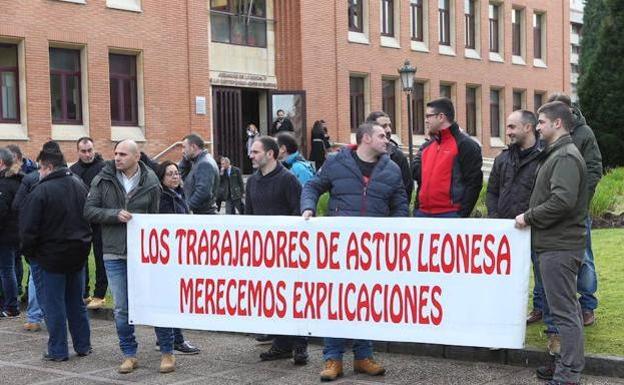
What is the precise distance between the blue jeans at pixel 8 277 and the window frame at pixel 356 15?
80.4 ft

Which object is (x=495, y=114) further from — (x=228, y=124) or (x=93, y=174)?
(x=93, y=174)

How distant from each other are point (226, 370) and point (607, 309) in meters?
3.72

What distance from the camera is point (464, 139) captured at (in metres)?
8.30

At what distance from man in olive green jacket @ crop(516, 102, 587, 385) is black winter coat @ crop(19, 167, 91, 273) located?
4.15 metres

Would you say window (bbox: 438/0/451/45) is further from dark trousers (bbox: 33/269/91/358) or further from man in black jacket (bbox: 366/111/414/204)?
dark trousers (bbox: 33/269/91/358)

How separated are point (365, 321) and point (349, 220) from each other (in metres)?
0.82

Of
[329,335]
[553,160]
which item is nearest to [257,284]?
[329,335]

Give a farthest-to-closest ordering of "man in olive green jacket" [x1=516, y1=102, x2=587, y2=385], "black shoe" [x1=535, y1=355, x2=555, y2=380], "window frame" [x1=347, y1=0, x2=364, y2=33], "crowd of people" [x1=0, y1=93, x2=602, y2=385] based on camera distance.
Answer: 1. "window frame" [x1=347, y1=0, x2=364, y2=33]
2. "black shoe" [x1=535, y1=355, x2=555, y2=380]
3. "crowd of people" [x1=0, y1=93, x2=602, y2=385]
4. "man in olive green jacket" [x1=516, y1=102, x2=587, y2=385]

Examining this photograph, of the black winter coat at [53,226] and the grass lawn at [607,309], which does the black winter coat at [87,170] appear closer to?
the grass lawn at [607,309]

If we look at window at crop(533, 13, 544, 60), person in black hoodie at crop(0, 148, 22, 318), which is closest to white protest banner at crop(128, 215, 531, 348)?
person in black hoodie at crop(0, 148, 22, 318)

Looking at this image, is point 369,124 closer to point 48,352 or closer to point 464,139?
point 464,139

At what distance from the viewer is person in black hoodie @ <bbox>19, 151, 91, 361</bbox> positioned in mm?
8781

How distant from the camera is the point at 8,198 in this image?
11.0 meters

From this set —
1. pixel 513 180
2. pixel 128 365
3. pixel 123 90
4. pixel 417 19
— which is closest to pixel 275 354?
pixel 128 365
